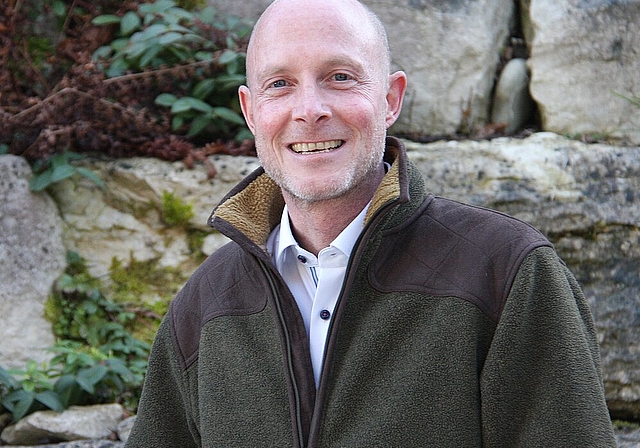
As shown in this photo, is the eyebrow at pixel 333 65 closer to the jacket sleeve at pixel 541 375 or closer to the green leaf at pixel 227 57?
the jacket sleeve at pixel 541 375

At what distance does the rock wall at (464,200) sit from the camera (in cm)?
357

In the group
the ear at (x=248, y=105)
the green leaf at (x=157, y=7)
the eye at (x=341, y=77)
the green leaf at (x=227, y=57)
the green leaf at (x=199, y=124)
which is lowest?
the green leaf at (x=199, y=124)

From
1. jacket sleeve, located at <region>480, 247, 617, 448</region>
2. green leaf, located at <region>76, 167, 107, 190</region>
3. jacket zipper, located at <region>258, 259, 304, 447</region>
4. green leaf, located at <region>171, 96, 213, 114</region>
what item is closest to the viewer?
jacket sleeve, located at <region>480, 247, 617, 448</region>

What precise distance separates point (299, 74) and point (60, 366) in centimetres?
220

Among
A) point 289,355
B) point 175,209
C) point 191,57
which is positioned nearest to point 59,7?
point 191,57

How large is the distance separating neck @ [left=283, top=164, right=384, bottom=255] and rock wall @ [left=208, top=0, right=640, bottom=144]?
204cm

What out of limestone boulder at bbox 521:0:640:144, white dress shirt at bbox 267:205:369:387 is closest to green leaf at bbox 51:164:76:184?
white dress shirt at bbox 267:205:369:387

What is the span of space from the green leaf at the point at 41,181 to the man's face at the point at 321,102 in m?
2.06

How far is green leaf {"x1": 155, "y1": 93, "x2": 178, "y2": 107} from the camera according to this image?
4.12 meters

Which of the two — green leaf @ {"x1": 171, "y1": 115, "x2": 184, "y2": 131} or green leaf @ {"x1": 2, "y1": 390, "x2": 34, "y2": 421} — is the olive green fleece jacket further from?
green leaf @ {"x1": 171, "y1": 115, "x2": 184, "y2": 131}

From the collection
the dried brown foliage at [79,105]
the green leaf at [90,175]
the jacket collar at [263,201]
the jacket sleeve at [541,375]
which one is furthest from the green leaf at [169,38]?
the jacket sleeve at [541,375]

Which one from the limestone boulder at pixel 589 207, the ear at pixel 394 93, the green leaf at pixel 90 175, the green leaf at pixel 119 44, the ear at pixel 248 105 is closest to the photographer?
the ear at pixel 394 93

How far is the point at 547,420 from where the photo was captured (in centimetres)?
188

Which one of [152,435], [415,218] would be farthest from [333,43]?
[152,435]
